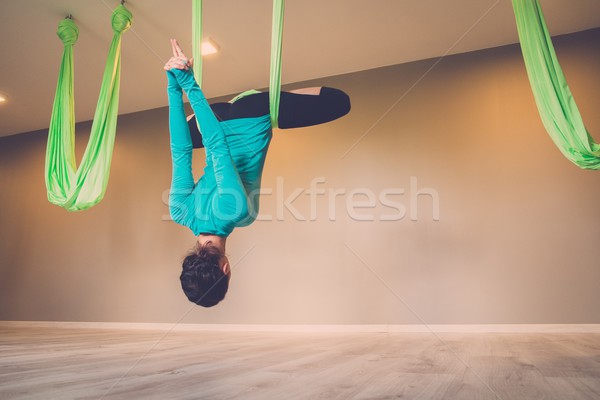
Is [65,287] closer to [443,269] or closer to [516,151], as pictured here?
[443,269]

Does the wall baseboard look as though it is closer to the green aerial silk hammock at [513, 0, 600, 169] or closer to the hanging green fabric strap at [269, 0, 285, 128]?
the green aerial silk hammock at [513, 0, 600, 169]

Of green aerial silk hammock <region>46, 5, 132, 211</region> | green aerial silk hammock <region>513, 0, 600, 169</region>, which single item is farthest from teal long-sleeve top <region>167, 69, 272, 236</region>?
green aerial silk hammock <region>513, 0, 600, 169</region>

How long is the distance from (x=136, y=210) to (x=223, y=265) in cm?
318

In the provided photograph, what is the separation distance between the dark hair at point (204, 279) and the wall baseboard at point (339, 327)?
6.63 ft

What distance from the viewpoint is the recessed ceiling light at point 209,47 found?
134 inches

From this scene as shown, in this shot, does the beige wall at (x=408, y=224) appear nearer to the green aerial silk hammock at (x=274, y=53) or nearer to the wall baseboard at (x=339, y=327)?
the wall baseboard at (x=339, y=327)

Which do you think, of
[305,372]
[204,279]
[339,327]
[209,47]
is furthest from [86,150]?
[339,327]

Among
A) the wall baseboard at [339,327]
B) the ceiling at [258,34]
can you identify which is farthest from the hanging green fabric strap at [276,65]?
the wall baseboard at [339,327]

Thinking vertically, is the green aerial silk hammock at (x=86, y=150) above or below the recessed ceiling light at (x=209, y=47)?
below

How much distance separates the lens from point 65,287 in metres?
4.45

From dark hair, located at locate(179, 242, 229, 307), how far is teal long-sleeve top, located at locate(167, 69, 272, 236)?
0.13 m

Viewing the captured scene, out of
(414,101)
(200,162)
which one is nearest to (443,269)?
(414,101)

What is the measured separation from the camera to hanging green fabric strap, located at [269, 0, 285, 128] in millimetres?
1780

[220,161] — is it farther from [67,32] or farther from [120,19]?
[67,32]
